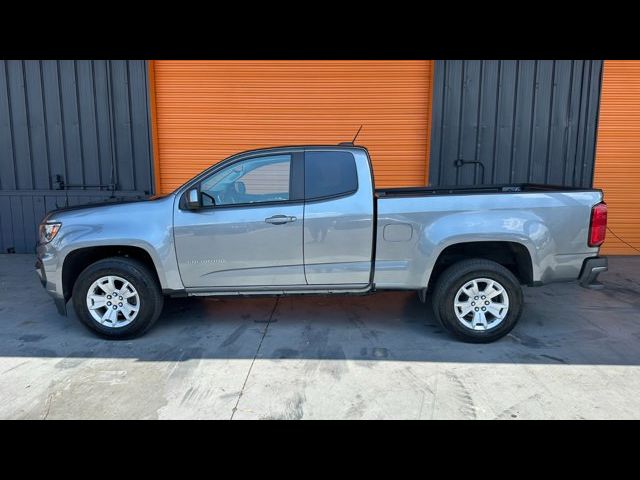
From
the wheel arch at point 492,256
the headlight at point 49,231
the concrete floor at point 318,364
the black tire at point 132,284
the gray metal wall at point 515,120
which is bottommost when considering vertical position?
the concrete floor at point 318,364

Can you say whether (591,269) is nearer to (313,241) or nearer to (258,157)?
(313,241)

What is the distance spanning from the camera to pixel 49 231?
4.48 meters

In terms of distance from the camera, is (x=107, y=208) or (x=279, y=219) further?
(x=107, y=208)

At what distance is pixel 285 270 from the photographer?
4.46 metres

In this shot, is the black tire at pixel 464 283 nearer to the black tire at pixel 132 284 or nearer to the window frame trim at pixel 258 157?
the window frame trim at pixel 258 157

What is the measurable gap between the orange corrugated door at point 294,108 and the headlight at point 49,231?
3.93 metres

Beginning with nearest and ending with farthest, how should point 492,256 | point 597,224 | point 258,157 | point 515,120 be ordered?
1. point 597,224
2. point 258,157
3. point 492,256
4. point 515,120

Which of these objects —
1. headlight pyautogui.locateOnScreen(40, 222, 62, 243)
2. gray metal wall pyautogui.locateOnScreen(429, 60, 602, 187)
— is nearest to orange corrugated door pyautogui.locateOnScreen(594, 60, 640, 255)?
gray metal wall pyautogui.locateOnScreen(429, 60, 602, 187)

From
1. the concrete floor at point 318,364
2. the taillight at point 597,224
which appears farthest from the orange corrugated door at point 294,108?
the taillight at point 597,224

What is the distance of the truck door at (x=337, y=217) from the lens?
436cm

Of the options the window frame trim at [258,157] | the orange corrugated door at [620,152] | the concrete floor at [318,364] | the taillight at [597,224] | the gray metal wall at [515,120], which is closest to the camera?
the concrete floor at [318,364]

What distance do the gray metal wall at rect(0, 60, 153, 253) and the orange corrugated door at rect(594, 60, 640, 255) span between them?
814 centimetres

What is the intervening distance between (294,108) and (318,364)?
5373 mm

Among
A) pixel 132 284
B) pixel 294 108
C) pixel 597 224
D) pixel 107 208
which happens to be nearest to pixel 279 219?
pixel 132 284
